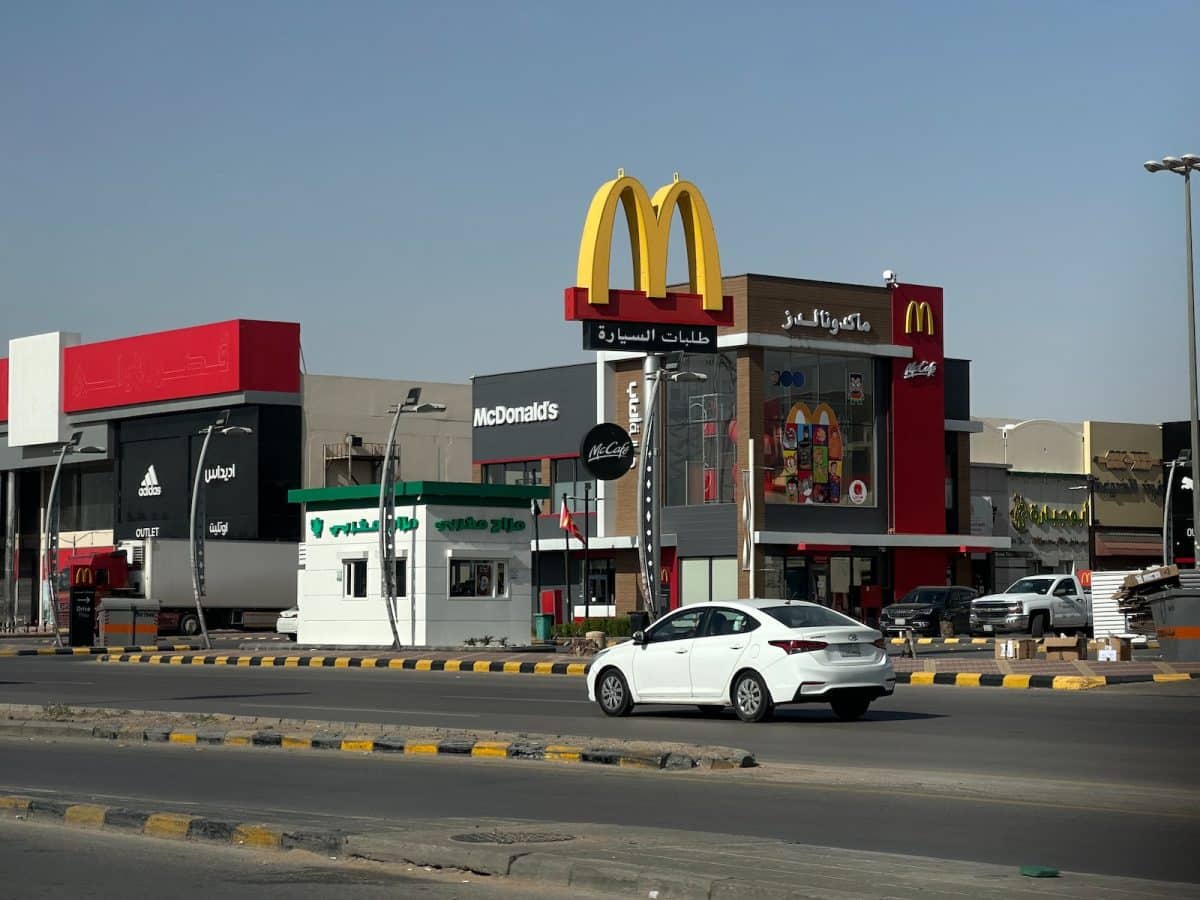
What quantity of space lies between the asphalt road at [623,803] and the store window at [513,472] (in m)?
50.6

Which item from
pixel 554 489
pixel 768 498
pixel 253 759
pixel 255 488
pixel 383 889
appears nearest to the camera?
pixel 383 889

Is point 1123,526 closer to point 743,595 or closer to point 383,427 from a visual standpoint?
point 743,595

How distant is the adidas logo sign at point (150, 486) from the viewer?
260 ft

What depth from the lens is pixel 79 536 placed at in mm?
84188

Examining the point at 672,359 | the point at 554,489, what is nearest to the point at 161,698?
the point at 672,359

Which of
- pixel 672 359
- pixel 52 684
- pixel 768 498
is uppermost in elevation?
pixel 672 359

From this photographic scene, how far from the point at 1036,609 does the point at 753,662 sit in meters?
32.2

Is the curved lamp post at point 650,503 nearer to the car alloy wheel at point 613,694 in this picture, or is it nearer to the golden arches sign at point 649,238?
the golden arches sign at point 649,238

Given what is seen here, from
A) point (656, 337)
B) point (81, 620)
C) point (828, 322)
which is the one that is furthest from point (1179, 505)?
point (81, 620)

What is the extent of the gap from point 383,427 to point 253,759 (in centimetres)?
6301

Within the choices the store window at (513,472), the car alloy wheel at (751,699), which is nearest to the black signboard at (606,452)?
the store window at (513,472)

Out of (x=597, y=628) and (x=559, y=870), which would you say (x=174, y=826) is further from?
(x=597, y=628)

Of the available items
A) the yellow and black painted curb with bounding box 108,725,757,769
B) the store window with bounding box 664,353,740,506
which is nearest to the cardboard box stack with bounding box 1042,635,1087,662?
the yellow and black painted curb with bounding box 108,725,757,769

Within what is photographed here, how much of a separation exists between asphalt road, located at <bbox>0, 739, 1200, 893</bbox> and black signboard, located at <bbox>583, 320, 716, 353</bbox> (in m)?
31.5
